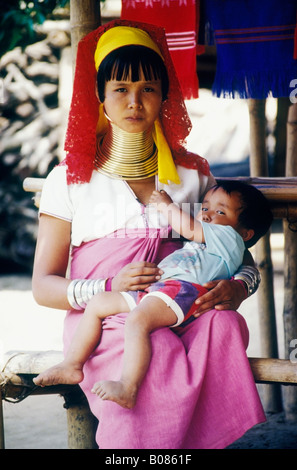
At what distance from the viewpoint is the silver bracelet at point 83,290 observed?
8.38ft

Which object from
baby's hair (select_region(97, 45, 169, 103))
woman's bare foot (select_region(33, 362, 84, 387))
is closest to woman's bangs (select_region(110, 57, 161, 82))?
baby's hair (select_region(97, 45, 169, 103))

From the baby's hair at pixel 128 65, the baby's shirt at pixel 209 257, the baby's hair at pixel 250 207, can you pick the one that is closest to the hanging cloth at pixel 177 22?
the baby's hair at pixel 128 65

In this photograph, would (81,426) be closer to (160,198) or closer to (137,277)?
(137,277)

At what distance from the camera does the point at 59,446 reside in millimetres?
3918

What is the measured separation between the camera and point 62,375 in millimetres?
2439

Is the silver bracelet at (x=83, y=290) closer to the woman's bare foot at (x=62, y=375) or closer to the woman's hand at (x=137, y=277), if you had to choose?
the woman's hand at (x=137, y=277)

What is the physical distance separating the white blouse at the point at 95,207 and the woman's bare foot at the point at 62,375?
0.54 metres

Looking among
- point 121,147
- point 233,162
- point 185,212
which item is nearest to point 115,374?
point 185,212

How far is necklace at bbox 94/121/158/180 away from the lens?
108 inches

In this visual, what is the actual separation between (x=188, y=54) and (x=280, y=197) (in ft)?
3.23

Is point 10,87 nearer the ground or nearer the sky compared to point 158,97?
nearer the sky

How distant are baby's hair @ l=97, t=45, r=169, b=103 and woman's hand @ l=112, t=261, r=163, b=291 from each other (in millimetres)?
728

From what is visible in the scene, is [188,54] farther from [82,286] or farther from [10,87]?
[10,87]
